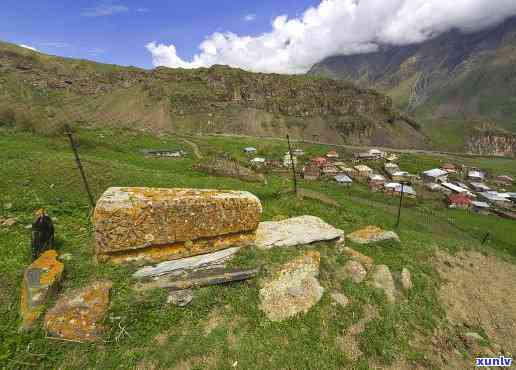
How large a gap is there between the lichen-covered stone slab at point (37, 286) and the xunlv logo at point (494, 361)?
38.0 ft

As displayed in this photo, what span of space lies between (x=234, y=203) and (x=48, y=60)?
226707 mm

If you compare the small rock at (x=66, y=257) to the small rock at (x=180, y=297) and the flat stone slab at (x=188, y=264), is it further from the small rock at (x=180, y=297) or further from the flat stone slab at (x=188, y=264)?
the small rock at (x=180, y=297)

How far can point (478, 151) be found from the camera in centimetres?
17825

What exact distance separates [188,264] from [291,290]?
3036mm

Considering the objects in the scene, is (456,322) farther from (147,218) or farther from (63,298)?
(63,298)

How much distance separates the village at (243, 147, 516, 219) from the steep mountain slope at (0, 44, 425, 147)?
223 feet

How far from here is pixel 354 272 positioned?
8.43 m

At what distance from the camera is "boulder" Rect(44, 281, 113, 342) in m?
4.72

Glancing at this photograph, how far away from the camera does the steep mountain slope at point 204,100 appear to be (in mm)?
140000

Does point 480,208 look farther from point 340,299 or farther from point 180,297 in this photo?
point 180,297

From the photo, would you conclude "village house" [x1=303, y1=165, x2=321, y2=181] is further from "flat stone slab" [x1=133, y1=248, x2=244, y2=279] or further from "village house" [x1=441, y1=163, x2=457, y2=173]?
"flat stone slab" [x1=133, y1=248, x2=244, y2=279]

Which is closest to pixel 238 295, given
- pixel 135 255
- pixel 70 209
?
pixel 135 255

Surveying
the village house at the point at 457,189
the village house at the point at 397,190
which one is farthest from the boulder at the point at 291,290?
the village house at the point at 457,189

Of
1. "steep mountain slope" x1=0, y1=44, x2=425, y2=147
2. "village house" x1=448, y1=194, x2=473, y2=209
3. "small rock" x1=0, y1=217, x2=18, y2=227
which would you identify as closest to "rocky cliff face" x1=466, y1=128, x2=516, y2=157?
"steep mountain slope" x1=0, y1=44, x2=425, y2=147
